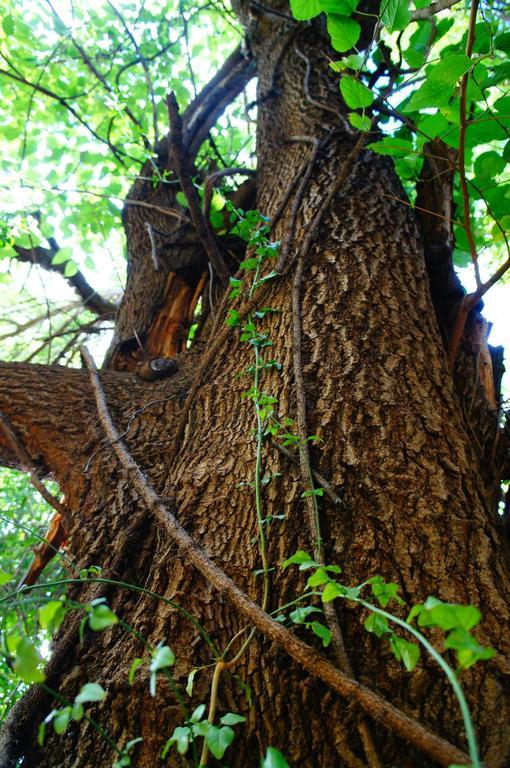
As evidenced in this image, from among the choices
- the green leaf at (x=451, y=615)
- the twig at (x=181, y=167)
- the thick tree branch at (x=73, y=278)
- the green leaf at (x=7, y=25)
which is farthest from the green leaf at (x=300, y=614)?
the green leaf at (x=7, y=25)

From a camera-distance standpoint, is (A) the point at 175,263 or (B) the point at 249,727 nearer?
(B) the point at 249,727

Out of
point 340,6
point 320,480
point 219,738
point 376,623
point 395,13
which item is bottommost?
point 219,738

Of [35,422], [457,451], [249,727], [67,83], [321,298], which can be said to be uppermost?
[67,83]

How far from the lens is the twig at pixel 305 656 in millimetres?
732

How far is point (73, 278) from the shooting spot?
3.66 m

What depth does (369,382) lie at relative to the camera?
4.52 ft

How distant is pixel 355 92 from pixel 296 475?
3.06 feet

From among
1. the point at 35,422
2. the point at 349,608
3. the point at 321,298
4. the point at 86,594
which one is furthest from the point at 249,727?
the point at 35,422

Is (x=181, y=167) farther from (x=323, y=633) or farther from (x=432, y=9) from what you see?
(x=323, y=633)

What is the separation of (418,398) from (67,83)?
389 centimetres

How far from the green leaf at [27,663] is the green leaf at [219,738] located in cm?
33

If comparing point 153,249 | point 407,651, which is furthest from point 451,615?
point 153,249

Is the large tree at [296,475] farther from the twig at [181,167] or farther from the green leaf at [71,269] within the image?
the green leaf at [71,269]

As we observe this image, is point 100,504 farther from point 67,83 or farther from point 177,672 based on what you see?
point 67,83
